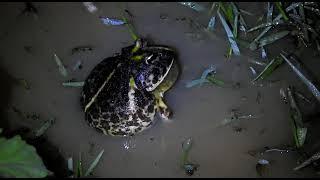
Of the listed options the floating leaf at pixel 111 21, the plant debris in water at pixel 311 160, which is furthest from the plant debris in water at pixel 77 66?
the plant debris in water at pixel 311 160

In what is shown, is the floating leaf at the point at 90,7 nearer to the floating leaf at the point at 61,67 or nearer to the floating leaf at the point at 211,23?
the floating leaf at the point at 61,67

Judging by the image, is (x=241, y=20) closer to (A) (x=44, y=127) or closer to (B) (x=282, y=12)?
(B) (x=282, y=12)

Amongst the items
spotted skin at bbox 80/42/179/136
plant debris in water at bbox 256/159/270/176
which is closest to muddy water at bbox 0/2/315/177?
plant debris in water at bbox 256/159/270/176

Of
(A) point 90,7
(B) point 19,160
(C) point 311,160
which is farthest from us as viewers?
(A) point 90,7

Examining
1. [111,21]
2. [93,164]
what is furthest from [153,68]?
[93,164]

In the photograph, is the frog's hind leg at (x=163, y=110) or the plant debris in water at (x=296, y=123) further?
the frog's hind leg at (x=163, y=110)

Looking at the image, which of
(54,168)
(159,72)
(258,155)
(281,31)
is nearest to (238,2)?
(281,31)
